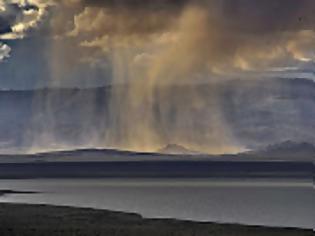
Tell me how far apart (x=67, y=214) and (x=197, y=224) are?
13.9 metres

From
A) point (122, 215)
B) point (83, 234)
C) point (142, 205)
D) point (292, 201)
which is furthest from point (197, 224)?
point (292, 201)

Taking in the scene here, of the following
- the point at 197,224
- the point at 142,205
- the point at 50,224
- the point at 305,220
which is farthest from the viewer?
the point at 142,205

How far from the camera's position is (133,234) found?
66.9 metres

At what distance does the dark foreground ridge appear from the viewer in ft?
210

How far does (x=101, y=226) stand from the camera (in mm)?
73000

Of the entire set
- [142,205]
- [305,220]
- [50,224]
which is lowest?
[50,224]

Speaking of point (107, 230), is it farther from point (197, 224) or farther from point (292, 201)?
point (292, 201)

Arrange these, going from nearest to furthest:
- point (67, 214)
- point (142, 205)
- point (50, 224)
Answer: point (50, 224), point (67, 214), point (142, 205)

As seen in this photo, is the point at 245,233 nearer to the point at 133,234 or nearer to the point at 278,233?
the point at 278,233

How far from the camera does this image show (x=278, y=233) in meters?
73.4

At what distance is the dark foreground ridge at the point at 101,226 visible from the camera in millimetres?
63994

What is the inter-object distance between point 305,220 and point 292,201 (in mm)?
41072

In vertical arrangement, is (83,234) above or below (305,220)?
below

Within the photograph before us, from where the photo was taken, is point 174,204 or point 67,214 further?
point 174,204
